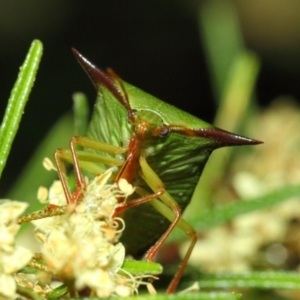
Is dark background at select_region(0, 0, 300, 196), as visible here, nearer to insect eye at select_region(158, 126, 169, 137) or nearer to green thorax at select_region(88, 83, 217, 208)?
green thorax at select_region(88, 83, 217, 208)

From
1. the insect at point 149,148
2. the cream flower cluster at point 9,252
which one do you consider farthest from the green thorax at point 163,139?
the cream flower cluster at point 9,252

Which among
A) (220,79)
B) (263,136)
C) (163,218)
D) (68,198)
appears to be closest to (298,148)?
(263,136)

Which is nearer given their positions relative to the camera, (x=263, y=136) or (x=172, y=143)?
(x=172, y=143)

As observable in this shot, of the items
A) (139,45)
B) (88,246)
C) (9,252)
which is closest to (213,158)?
(88,246)

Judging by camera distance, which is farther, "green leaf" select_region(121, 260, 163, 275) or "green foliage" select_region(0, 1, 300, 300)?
"green foliage" select_region(0, 1, 300, 300)

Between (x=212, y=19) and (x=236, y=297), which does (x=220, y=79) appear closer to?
(x=212, y=19)

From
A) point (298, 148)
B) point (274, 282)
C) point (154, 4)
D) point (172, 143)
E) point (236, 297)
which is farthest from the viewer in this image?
point (154, 4)

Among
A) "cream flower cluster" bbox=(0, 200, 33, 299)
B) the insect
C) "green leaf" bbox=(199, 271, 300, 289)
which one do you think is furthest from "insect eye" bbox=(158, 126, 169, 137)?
"cream flower cluster" bbox=(0, 200, 33, 299)
